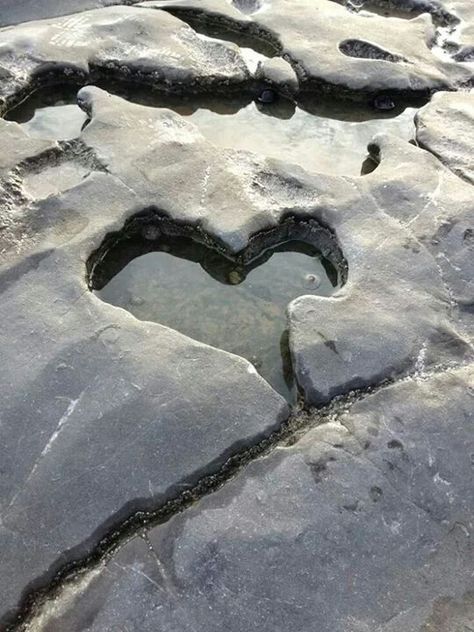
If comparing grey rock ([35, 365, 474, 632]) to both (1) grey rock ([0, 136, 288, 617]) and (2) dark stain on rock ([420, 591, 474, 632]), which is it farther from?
(1) grey rock ([0, 136, 288, 617])

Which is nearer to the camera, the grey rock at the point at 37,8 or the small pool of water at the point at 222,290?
the small pool of water at the point at 222,290

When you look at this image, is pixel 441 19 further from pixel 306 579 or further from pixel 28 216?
pixel 306 579

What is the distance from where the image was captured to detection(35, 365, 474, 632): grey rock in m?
2.69

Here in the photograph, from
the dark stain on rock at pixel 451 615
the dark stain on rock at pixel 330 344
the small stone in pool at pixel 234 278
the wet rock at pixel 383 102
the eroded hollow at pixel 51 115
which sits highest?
the eroded hollow at pixel 51 115

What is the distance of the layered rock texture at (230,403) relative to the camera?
276 cm

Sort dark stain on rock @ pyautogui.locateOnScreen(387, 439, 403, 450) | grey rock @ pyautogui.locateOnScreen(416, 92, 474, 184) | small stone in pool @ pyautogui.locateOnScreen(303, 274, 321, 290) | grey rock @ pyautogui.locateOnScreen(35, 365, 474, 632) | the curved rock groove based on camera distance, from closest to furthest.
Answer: grey rock @ pyautogui.locateOnScreen(35, 365, 474, 632) < dark stain on rock @ pyautogui.locateOnScreen(387, 439, 403, 450) < small stone in pool @ pyautogui.locateOnScreen(303, 274, 321, 290) < grey rock @ pyautogui.locateOnScreen(416, 92, 474, 184) < the curved rock groove

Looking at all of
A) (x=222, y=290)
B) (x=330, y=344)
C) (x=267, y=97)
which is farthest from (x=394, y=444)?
(x=267, y=97)

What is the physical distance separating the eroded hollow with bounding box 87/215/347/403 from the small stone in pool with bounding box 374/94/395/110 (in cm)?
180

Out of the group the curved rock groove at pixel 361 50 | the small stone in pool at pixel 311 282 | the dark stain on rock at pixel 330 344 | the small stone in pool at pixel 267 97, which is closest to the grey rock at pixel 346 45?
the curved rock groove at pixel 361 50

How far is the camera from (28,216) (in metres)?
3.93

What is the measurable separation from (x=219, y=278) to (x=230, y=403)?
1040 mm

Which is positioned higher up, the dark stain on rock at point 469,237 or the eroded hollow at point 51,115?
the eroded hollow at point 51,115

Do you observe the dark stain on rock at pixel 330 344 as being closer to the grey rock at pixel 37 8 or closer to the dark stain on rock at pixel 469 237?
the dark stain on rock at pixel 469 237

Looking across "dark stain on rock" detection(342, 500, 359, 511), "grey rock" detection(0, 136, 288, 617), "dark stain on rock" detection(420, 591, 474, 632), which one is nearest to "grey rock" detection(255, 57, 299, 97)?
"grey rock" detection(0, 136, 288, 617)
